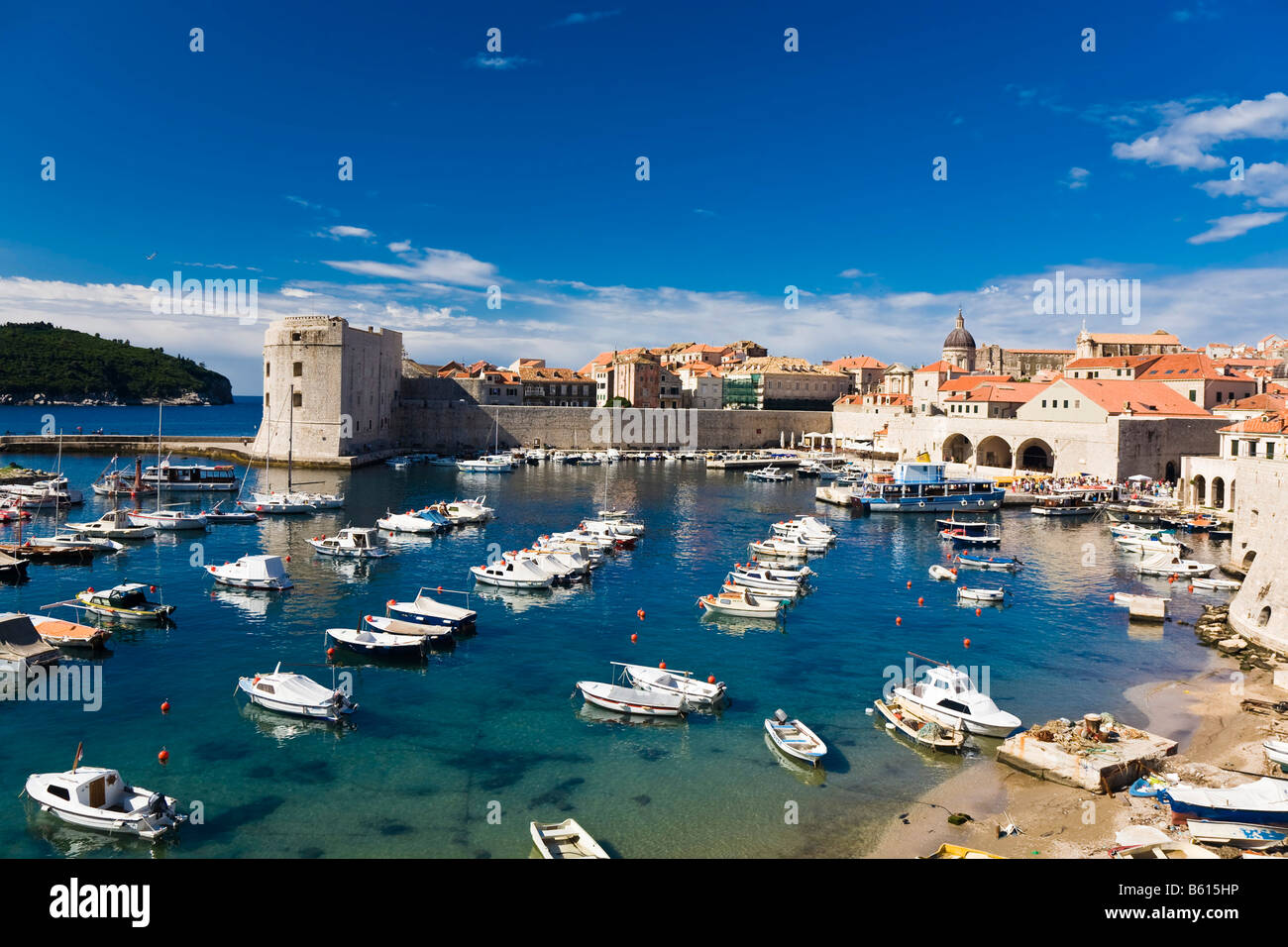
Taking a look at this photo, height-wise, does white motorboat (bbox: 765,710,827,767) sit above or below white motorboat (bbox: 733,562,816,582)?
below

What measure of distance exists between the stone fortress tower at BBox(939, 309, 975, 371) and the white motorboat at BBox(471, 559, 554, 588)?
66.3 meters

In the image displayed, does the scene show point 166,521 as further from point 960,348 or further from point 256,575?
point 960,348

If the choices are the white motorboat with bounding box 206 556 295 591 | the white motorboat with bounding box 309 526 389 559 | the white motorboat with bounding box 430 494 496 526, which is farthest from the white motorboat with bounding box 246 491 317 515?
the white motorboat with bounding box 206 556 295 591

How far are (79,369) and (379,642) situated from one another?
14307 centimetres

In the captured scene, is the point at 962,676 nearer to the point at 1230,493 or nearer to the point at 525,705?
the point at 525,705

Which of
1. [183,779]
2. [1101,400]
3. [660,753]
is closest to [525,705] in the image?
[660,753]

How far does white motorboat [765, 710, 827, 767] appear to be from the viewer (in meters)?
12.9

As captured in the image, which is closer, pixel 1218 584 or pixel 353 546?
pixel 1218 584

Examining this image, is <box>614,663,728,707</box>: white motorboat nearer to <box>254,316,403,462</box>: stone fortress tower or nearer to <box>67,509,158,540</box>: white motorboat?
<box>67,509,158,540</box>: white motorboat

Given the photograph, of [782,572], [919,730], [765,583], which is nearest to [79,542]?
[765,583]

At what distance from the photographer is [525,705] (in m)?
15.1

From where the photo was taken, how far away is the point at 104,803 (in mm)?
10672

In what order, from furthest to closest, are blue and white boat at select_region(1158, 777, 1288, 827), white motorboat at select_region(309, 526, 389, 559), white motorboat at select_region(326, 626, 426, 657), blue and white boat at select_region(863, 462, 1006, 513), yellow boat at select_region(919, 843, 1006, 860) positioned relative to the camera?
1. blue and white boat at select_region(863, 462, 1006, 513)
2. white motorboat at select_region(309, 526, 389, 559)
3. white motorboat at select_region(326, 626, 426, 657)
4. blue and white boat at select_region(1158, 777, 1288, 827)
5. yellow boat at select_region(919, 843, 1006, 860)
